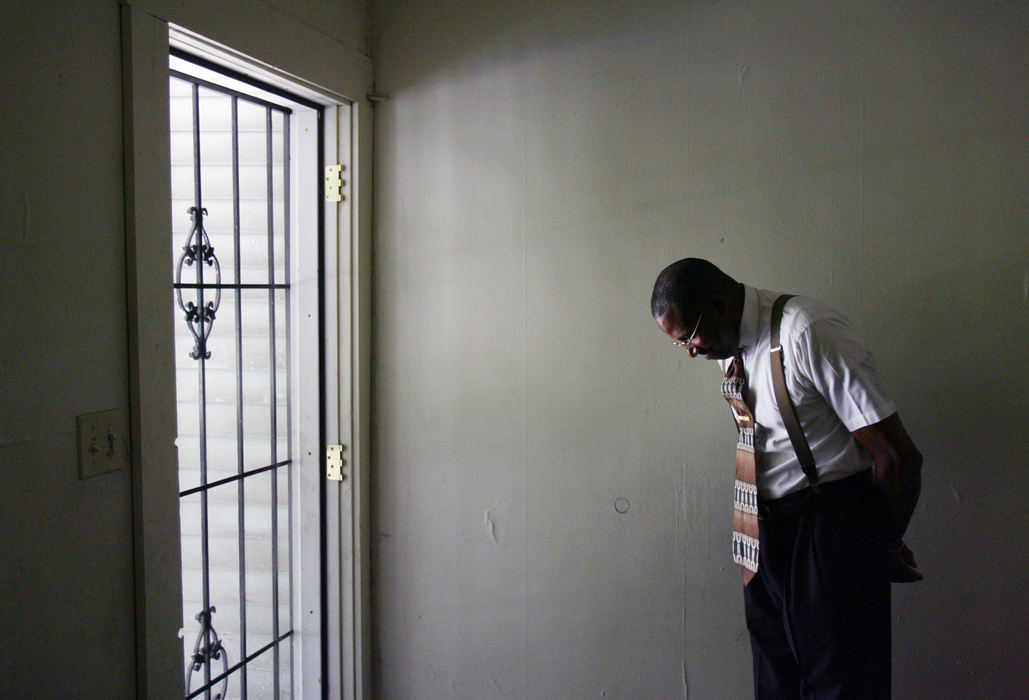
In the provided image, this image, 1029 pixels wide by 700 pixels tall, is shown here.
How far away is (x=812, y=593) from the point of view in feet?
4.97

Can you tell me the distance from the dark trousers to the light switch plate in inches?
53.3

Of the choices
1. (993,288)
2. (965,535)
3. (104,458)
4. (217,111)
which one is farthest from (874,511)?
(217,111)

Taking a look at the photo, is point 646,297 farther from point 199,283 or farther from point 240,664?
point 240,664

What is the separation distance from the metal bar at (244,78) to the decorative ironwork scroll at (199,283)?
0.34 m

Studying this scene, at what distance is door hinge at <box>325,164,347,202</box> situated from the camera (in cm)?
221

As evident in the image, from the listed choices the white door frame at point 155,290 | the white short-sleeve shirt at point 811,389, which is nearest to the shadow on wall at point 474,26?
the white door frame at point 155,290

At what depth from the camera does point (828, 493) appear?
153cm

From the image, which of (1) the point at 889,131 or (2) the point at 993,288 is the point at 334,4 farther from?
(2) the point at 993,288

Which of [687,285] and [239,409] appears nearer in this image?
[687,285]

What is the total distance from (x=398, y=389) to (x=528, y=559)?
2.12 feet

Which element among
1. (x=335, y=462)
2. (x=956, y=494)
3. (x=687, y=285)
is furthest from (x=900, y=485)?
(x=335, y=462)

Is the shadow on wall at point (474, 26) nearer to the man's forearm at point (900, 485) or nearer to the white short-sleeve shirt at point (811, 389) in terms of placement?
the white short-sleeve shirt at point (811, 389)

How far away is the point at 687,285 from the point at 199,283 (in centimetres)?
117

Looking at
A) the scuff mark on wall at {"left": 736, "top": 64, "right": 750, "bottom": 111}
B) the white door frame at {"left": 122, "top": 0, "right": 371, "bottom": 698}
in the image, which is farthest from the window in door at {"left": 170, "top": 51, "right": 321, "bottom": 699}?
the scuff mark on wall at {"left": 736, "top": 64, "right": 750, "bottom": 111}
